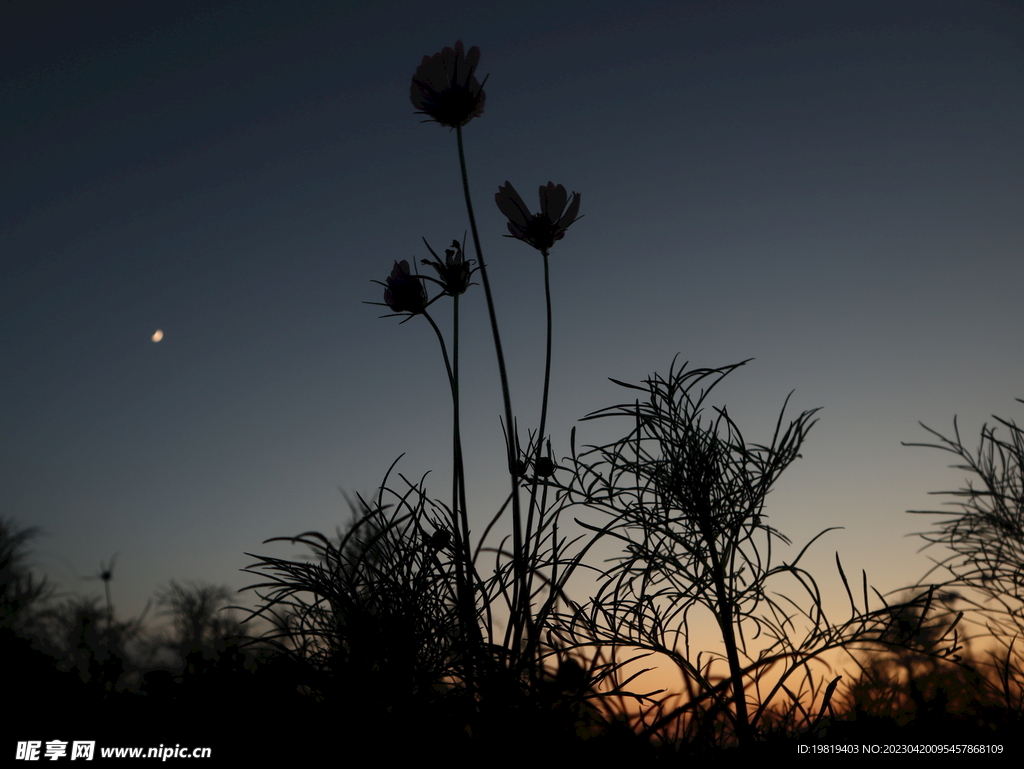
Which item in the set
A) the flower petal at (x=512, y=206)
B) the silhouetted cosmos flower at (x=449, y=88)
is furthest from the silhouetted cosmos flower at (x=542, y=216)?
the silhouetted cosmos flower at (x=449, y=88)

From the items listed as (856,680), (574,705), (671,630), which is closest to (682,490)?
(671,630)

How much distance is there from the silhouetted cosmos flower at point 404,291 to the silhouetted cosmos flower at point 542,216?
0.64ft

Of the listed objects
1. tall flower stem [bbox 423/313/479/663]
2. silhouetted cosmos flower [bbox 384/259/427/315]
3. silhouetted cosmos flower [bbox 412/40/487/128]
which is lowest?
tall flower stem [bbox 423/313/479/663]

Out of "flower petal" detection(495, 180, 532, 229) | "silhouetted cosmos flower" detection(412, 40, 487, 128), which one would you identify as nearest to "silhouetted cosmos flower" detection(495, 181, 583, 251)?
"flower petal" detection(495, 180, 532, 229)

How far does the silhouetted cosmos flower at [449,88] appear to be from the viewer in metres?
1.03

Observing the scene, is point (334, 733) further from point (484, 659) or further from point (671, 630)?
point (671, 630)

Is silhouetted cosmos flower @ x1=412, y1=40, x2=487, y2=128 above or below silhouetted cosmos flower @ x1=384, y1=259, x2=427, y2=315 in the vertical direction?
above

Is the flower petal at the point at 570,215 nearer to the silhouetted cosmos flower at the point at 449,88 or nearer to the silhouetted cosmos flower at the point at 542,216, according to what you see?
the silhouetted cosmos flower at the point at 542,216

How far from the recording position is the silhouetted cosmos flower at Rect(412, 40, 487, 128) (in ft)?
3.37

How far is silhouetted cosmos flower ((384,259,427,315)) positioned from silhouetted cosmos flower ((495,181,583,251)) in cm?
20

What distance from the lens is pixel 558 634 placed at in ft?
3.09

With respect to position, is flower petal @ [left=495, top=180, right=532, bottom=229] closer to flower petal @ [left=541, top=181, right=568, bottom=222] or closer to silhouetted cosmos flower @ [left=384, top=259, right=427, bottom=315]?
flower petal @ [left=541, top=181, right=568, bottom=222]

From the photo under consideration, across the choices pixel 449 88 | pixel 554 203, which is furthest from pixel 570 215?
pixel 449 88

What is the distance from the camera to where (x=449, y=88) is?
1029 millimetres
